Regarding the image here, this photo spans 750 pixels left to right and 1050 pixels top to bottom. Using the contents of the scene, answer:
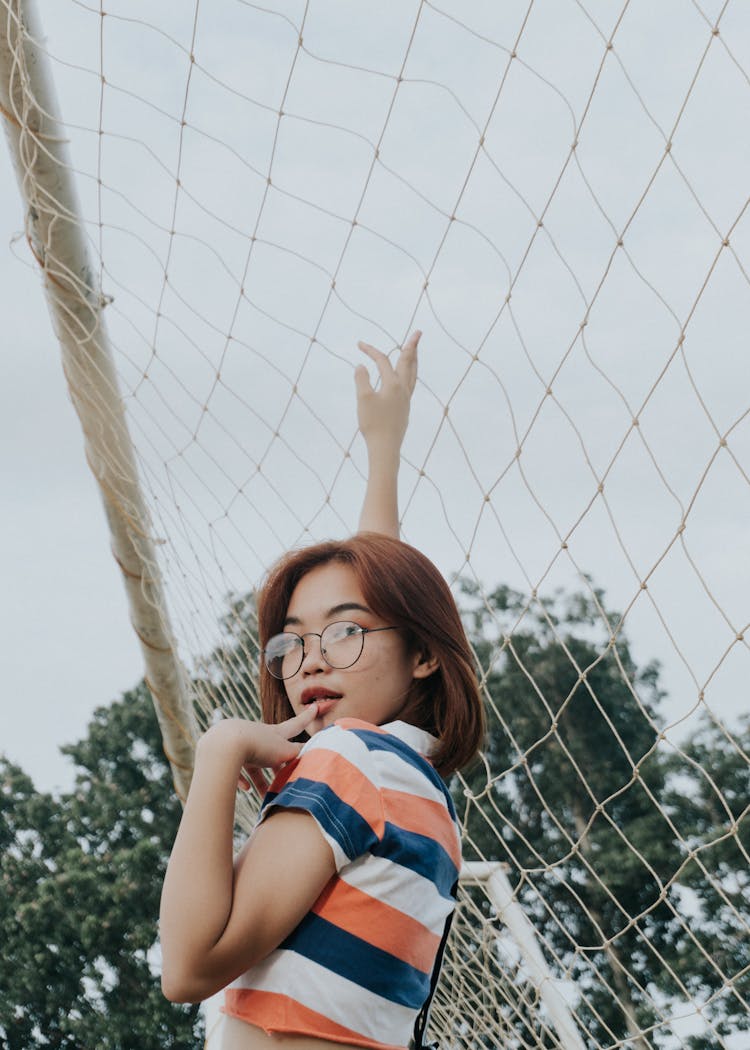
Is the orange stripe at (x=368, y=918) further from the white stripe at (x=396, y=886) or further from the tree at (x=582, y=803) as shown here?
the tree at (x=582, y=803)

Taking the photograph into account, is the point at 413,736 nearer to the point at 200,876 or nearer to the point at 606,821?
the point at 200,876

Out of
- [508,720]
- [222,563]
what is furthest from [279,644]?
[508,720]

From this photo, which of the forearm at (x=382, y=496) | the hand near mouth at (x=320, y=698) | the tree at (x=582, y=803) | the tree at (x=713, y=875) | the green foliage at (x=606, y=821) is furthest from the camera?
the tree at (x=582, y=803)

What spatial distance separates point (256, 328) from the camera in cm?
217

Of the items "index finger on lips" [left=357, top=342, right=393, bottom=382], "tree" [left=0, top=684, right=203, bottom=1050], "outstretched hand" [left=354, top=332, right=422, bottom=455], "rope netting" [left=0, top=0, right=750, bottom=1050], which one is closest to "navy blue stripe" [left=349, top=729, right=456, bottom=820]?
→ "rope netting" [left=0, top=0, right=750, bottom=1050]

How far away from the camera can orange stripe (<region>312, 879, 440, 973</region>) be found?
860mm

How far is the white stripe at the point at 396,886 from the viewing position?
868 millimetres

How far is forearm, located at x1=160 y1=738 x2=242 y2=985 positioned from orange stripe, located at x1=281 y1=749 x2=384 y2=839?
0.06m

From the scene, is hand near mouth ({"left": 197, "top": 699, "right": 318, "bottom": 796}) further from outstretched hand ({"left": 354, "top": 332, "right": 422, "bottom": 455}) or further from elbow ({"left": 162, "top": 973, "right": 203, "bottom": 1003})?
outstretched hand ({"left": 354, "top": 332, "right": 422, "bottom": 455})

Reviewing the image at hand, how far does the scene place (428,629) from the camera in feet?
3.57

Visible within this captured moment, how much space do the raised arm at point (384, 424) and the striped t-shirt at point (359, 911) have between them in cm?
55

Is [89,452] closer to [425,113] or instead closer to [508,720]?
[425,113]

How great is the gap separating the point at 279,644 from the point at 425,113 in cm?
102

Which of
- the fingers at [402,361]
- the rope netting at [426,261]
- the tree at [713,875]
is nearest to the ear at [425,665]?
the rope netting at [426,261]
